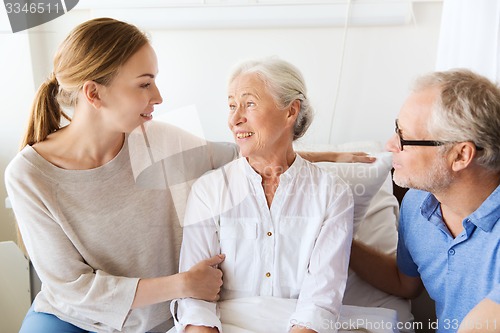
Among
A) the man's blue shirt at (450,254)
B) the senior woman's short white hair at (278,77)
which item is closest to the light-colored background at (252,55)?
the senior woman's short white hair at (278,77)

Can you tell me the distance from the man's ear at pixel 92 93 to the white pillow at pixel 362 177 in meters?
0.70

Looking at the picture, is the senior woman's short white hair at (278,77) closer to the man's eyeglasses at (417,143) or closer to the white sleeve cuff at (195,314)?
the man's eyeglasses at (417,143)

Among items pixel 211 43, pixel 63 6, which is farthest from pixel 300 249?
pixel 63 6

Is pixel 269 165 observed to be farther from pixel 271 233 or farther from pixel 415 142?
pixel 415 142

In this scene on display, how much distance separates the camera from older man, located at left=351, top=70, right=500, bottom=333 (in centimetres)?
122

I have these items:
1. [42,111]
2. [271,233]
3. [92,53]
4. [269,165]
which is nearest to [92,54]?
[92,53]

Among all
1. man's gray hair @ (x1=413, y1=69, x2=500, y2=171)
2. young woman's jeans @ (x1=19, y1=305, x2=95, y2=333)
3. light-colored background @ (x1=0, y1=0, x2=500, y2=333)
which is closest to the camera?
man's gray hair @ (x1=413, y1=69, x2=500, y2=171)

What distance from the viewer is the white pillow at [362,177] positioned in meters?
1.68

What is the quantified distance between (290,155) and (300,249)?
0.26 meters

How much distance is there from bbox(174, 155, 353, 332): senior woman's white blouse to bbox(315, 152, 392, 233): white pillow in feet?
0.65

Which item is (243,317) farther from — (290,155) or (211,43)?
(211,43)

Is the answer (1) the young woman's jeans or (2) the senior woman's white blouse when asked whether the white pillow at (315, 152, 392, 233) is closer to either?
(2) the senior woman's white blouse

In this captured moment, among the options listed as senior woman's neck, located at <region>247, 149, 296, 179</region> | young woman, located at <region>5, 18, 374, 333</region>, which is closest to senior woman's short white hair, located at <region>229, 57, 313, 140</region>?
senior woman's neck, located at <region>247, 149, 296, 179</region>

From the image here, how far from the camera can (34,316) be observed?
1536 millimetres
